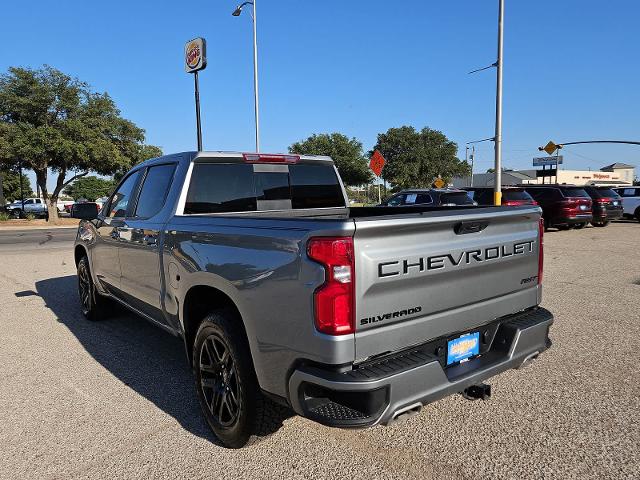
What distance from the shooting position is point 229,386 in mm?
2930

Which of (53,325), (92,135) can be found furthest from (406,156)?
(53,325)

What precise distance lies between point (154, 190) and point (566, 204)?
1666 centimetres

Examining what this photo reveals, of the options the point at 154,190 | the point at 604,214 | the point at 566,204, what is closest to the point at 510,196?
the point at 566,204

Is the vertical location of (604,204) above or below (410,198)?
below

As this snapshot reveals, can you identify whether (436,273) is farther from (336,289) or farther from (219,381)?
(219,381)

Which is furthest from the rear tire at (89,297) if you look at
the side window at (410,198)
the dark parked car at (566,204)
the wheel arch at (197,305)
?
the dark parked car at (566,204)

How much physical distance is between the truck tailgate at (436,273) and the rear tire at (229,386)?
0.81 metres

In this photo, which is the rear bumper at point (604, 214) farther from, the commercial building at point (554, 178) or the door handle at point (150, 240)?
the commercial building at point (554, 178)

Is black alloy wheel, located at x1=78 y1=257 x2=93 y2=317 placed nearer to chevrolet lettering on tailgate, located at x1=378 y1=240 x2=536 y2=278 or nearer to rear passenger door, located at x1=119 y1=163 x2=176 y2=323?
rear passenger door, located at x1=119 y1=163 x2=176 y2=323

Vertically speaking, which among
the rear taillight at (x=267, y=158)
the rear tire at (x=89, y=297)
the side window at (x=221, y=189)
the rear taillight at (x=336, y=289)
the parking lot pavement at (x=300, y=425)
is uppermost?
the rear taillight at (x=267, y=158)

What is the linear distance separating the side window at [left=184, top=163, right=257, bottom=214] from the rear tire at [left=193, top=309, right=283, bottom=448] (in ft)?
3.72

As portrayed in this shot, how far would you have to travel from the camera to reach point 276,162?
4250mm

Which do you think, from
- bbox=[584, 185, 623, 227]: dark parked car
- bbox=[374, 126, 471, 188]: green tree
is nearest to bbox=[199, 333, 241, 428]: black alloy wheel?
bbox=[584, 185, 623, 227]: dark parked car

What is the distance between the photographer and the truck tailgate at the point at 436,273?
228cm
